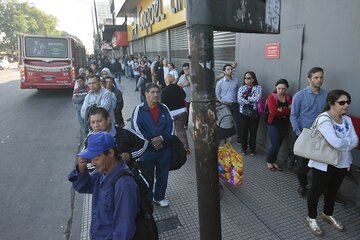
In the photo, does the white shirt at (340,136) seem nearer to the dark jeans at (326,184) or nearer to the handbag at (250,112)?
the dark jeans at (326,184)

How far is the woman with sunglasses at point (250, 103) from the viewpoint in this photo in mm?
5418

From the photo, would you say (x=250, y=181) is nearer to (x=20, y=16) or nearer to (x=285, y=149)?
Result: (x=285, y=149)

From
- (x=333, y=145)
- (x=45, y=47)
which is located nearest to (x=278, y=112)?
(x=333, y=145)

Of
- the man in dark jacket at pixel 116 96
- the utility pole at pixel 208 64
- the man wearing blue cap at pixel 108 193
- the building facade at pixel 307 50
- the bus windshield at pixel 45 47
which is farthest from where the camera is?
the bus windshield at pixel 45 47

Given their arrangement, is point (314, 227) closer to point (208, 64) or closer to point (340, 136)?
point (340, 136)

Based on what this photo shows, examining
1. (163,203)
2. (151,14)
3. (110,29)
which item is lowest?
(163,203)

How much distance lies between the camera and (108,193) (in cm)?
188

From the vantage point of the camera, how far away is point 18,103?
1283 cm

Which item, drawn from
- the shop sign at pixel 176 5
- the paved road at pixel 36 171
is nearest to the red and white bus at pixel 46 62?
the paved road at pixel 36 171

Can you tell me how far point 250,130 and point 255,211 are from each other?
6.81ft

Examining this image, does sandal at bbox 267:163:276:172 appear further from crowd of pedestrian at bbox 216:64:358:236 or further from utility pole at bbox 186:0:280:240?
utility pole at bbox 186:0:280:240

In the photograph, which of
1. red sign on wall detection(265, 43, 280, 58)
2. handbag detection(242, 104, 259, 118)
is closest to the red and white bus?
handbag detection(242, 104, 259, 118)

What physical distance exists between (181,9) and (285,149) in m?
7.58

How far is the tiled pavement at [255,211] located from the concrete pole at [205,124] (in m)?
1.66
